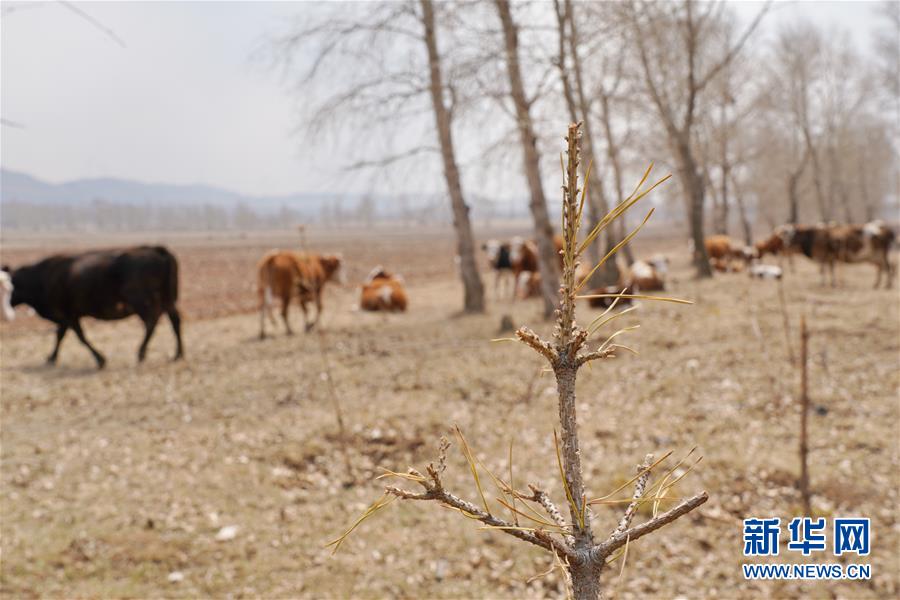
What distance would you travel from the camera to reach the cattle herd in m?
9.25

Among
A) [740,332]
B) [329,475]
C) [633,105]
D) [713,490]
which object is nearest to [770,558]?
[713,490]

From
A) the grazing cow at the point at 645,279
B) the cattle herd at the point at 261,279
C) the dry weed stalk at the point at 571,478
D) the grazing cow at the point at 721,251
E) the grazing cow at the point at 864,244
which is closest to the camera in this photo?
the dry weed stalk at the point at 571,478

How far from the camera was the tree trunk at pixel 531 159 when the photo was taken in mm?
9953

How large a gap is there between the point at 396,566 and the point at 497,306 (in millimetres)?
10531

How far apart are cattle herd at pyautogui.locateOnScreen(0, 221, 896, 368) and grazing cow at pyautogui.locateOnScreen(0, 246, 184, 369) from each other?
0.05ft

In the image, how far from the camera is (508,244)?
16344mm

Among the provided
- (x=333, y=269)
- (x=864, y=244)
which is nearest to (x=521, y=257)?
(x=333, y=269)

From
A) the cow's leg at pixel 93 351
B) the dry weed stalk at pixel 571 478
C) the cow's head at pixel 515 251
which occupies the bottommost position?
the cow's leg at pixel 93 351

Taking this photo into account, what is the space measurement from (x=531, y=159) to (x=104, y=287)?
757 cm

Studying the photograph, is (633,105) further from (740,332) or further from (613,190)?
(740,332)

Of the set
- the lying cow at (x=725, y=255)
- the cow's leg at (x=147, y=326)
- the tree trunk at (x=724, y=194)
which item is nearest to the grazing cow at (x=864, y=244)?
the lying cow at (x=725, y=255)

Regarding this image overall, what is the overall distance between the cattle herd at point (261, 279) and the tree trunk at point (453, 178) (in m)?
2.14

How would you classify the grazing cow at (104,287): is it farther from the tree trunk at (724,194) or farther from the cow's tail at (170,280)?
the tree trunk at (724,194)

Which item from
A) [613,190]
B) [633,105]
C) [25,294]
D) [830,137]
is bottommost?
[25,294]
